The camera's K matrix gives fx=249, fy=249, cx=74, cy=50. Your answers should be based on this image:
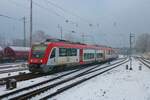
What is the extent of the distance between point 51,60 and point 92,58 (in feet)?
48.1

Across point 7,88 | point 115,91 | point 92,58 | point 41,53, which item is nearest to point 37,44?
point 41,53

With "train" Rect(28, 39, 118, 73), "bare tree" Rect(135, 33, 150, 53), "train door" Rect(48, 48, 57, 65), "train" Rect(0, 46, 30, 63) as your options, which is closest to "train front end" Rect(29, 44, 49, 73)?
"train" Rect(28, 39, 118, 73)

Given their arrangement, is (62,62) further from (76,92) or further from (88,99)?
(88,99)

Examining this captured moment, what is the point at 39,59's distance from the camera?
2180 centimetres

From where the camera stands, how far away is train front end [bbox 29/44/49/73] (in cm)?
2150

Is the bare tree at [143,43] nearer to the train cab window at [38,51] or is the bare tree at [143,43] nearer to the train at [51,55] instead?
the train at [51,55]

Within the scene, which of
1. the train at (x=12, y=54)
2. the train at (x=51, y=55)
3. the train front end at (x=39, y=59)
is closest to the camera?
the train front end at (x=39, y=59)

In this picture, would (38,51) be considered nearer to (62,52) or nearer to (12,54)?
(62,52)

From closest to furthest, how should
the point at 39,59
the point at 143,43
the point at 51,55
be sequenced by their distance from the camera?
the point at 39,59 < the point at 51,55 < the point at 143,43

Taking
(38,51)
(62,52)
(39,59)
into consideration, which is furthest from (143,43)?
(39,59)

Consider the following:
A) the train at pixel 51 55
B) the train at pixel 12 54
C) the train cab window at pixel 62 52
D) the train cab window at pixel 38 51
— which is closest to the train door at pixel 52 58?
the train at pixel 51 55

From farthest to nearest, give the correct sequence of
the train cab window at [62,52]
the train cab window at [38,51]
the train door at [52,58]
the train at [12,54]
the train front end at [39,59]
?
the train at [12,54], the train cab window at [62,52], the train door at [52,58], the train cab window at [38,51], the train front end at [39,59]

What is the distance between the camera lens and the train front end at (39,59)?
21497mm

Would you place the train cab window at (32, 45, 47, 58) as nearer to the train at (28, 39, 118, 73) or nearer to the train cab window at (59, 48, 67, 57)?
the train at (28, 39, 118, 73)
